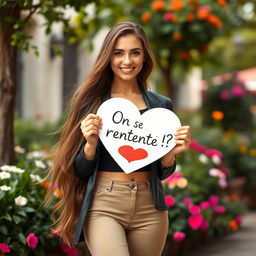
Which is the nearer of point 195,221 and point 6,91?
point 6,91

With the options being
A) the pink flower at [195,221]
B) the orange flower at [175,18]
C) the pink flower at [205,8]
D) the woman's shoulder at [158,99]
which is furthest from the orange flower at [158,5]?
the woman's shoulder at [158,99]

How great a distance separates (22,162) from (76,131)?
1458 millimetres

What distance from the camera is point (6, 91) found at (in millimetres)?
4477

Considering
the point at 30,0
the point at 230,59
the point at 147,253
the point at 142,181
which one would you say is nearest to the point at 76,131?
the point at 142,181

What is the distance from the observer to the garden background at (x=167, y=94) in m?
4.09

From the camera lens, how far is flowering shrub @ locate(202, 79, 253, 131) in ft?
32.3

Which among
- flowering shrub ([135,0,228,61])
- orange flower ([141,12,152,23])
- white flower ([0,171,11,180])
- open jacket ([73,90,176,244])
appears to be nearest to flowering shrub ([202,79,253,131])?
flowering shrub ([135,0,228,61])

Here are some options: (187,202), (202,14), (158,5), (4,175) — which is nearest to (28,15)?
(4,175)

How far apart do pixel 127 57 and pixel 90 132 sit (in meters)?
0.42

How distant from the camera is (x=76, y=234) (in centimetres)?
296

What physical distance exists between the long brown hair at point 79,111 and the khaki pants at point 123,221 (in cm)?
25

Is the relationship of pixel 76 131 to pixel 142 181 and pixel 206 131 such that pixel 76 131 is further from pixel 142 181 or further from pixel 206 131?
pixel 206 131

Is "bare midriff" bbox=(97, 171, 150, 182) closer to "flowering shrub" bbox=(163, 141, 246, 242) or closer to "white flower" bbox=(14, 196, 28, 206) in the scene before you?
"white flower" bbox=(14, 196, 28, 206)

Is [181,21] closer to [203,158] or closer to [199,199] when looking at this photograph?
[203,158]
